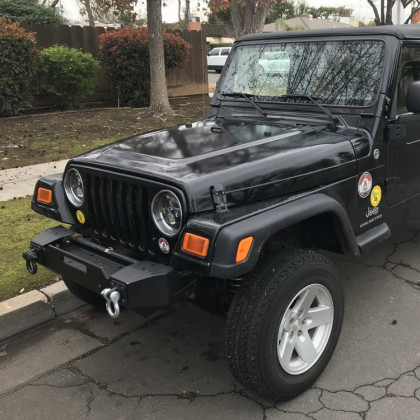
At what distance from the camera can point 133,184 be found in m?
2.62

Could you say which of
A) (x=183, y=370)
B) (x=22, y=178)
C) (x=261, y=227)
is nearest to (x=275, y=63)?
(x=261, y=227)

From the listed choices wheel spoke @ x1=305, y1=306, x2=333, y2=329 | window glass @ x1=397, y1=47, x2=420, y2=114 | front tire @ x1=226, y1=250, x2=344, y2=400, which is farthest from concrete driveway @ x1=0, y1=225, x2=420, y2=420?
window glass @ x1=397, y1=47, x2=420, y2=114

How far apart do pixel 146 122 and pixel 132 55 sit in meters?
2.48

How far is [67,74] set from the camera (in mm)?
11008

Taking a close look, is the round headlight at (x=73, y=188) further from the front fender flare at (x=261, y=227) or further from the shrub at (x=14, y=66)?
the shrub at (x=14, y=66)

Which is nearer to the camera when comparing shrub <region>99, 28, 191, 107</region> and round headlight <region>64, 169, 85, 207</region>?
round headlight <region>64, 169, 85, 207</region>

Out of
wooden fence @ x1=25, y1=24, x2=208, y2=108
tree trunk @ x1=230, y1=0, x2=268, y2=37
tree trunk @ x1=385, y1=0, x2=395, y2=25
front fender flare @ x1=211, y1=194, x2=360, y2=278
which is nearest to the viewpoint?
front fender flare @ x1=211, y1=194, x2=360, y2=278

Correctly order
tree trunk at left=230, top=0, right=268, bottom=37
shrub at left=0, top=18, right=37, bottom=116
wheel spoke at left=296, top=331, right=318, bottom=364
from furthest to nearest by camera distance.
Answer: tree trunk at left=230, top=0, right=268, bottom=37 → shrub at left=0, top=18, right=37, bottom=116 → wheel spoke at left=296, top=331, right=318, bottom=364

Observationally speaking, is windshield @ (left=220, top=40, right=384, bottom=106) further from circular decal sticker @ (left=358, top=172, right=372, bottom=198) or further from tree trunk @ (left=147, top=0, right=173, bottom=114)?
tree trunk @ (left=147, top=0, right=173, bottom=114)

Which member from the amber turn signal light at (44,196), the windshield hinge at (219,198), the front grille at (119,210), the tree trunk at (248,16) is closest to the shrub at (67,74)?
the tree trunk at (248,16)

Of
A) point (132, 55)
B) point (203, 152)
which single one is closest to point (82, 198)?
point (203, 152)

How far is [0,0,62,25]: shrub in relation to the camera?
49.6ft

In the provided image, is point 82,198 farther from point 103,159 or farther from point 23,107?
point 23,107

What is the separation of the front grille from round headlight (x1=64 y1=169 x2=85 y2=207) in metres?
0.14
